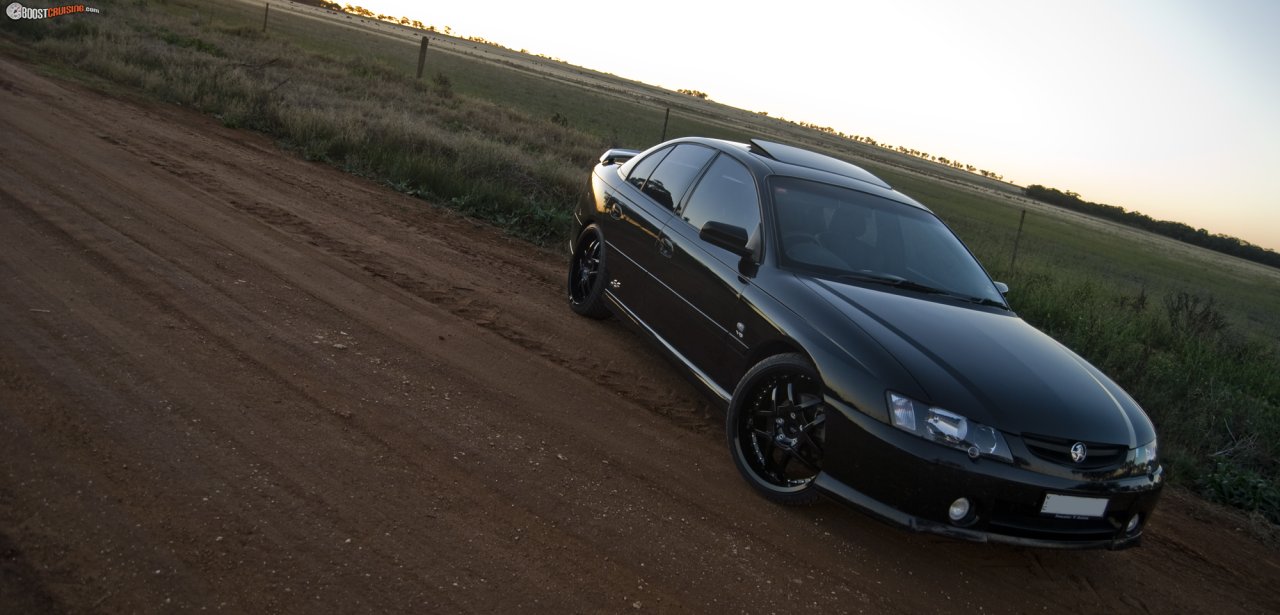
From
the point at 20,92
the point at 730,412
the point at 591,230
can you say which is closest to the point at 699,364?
the point at 730,412

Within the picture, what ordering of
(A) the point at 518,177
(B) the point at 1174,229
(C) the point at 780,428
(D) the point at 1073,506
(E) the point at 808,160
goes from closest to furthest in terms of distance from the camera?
(D) the point at 1073,506 → (C) the point at 780,428 → (E) the point at 808,160 → (A) the point at 518,177 → (B) the point at 1174,229

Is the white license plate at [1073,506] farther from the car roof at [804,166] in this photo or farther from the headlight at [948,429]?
the car roof at [804,166]

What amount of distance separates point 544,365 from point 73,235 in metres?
3.53

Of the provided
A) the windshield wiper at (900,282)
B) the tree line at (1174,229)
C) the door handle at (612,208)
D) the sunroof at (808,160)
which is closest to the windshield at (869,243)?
the windshield wiper at (900,282)

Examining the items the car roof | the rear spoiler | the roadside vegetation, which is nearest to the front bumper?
the car roof

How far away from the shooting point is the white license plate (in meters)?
3.67

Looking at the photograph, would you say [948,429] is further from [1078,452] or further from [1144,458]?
[1144,458]

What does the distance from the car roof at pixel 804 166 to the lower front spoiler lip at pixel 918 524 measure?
2.18 m

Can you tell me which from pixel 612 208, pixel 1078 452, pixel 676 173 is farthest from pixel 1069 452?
pixel 612 208

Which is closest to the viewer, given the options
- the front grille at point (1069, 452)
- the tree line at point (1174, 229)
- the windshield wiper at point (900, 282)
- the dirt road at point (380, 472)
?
the dirt road at point (380, 472)

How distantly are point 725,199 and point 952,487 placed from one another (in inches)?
94.1

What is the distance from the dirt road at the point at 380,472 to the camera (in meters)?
3.03

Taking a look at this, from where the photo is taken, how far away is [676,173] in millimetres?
6016

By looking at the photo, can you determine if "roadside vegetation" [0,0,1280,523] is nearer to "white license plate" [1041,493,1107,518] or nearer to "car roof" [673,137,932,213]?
"car roof" [673,137,932,213]
